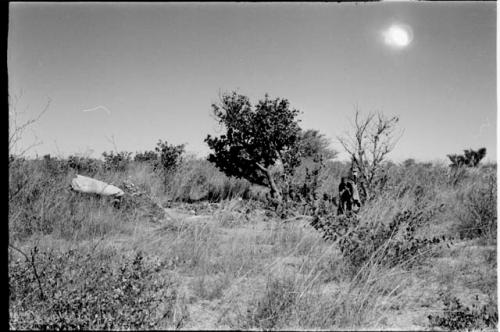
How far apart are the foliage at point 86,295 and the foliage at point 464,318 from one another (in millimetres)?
2079

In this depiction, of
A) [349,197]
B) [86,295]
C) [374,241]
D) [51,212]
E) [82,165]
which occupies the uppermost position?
[82,165]

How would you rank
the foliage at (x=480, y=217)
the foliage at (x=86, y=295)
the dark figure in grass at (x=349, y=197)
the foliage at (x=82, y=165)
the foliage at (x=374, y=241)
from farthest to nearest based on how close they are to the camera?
the foliage at (x=82, y=165), the dark figure in grass at (x=349, y=197), the foliage at (x=480, y=217), the foliage at (x=374, y=241), the foliage at (x=86, y=295)

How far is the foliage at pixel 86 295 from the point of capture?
2.39m

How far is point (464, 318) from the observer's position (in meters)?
2.65

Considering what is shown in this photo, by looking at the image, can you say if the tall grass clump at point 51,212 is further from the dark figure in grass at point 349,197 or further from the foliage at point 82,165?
the foliage at point 82,165

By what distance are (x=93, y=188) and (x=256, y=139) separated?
12.3 ft

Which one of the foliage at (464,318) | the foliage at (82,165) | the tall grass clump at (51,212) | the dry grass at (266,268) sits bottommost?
the foliage at (464,318)

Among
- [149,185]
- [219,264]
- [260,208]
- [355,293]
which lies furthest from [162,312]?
[149,185]

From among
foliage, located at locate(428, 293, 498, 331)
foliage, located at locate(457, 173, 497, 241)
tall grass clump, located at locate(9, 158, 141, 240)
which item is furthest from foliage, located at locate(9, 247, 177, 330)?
foliage, located at locate(457, 173, 497, 241)

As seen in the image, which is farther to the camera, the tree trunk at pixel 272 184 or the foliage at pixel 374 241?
the tree trunk at pixel 272 184

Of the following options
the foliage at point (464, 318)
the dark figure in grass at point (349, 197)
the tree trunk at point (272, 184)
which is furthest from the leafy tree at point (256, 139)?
the foliage at point (464, 318)

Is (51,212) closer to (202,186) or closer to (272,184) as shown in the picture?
(272,184)

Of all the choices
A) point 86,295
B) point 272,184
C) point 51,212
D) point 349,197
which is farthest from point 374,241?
point 272,184

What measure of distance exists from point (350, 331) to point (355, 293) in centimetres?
50
